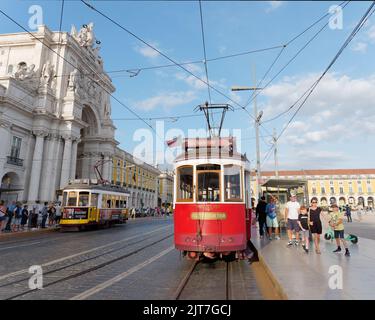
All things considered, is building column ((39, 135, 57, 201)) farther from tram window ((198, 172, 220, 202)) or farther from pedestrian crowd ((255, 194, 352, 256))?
tram window ((198, 172, 220, 202))

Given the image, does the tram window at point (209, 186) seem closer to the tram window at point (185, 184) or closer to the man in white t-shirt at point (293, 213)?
the tram window at point (185, 184)

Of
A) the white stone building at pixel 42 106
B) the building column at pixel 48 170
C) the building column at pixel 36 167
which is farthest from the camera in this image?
the building column at pixel 48 170

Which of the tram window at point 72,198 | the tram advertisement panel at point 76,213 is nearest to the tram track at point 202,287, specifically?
the tram advertisement panel at point 76,213

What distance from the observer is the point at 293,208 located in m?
10.2

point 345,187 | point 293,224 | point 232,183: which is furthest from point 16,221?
point 345,187

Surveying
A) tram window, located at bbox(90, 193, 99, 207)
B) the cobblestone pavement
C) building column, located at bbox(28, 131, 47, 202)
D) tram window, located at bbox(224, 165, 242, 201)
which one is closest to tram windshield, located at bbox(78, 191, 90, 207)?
tram window, located at bbox(90, 193, 99, 207)

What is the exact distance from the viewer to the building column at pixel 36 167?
28.6 m

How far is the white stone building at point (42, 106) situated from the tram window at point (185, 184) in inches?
821

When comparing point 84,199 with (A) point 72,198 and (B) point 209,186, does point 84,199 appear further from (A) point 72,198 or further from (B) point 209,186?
(B) point 209,186

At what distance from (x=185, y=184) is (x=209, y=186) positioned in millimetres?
659
